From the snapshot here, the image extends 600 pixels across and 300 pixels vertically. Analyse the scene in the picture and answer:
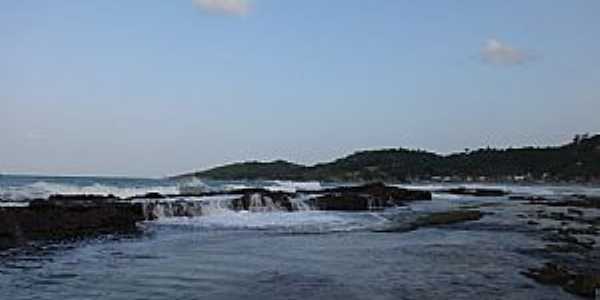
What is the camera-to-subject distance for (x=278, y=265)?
19625 mm

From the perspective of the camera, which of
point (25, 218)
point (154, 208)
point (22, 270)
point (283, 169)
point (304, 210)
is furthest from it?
point (283, 169)

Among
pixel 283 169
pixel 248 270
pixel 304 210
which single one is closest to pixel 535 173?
pixel 283 169

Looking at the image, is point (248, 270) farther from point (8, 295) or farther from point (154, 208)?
point (154, 208)

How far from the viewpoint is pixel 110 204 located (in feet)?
113

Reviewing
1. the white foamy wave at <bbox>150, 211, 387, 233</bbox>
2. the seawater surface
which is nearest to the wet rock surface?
the seawater surface

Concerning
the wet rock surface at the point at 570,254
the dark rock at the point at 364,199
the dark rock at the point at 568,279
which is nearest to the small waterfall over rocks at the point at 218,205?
the dark rock at the point at 364,199

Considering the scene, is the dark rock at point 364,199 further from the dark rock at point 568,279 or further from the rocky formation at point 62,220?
the dark rock at point 568,279

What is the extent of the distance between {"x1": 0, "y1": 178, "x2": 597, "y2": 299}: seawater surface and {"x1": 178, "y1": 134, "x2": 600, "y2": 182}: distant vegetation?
133598 mm

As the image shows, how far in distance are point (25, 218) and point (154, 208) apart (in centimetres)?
894

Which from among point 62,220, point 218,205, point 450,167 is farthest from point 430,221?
point 450,167

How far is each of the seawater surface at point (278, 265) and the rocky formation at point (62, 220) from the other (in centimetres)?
121

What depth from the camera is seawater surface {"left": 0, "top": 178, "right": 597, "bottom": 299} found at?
606 inches

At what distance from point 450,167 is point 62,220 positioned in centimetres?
16203

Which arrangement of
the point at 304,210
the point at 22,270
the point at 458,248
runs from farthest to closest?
1. the point at 304,210
2. the point at 458,248
3. the point at 22,270
